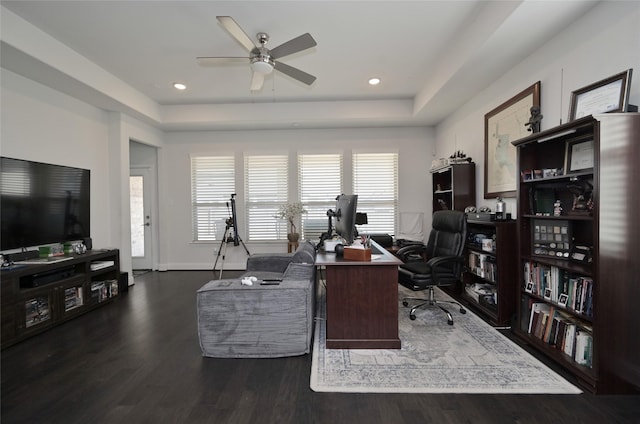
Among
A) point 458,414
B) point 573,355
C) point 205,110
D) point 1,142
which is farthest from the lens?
point 205,110

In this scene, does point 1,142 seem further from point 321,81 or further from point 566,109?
point 566,109

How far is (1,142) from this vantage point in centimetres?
292

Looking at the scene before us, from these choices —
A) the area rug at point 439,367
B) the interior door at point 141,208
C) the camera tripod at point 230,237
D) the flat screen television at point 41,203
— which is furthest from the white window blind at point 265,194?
the area rug at point 439,367

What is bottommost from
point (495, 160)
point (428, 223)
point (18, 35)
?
point (428, 223)

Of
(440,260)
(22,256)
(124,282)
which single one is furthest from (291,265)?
(124,282)

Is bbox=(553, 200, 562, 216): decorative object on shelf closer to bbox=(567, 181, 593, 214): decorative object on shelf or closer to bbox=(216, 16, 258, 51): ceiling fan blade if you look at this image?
bbox=(567, 181, 593, 214): decorative object on shelf

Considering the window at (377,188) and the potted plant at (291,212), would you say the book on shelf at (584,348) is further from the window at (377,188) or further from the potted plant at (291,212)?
the potted plant at (291,212)

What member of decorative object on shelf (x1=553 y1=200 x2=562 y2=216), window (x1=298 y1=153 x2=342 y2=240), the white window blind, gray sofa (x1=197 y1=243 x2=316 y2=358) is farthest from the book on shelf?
the white window blind

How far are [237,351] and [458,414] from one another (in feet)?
5.52

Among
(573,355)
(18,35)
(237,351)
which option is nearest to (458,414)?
(573,355)

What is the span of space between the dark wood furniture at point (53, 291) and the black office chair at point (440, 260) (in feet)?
12.3

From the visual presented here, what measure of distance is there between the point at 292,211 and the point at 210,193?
1.73 metres

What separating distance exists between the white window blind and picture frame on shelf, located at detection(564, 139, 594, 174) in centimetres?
417

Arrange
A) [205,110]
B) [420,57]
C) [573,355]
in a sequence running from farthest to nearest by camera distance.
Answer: [205,110]
[420,57]
[573,355]
